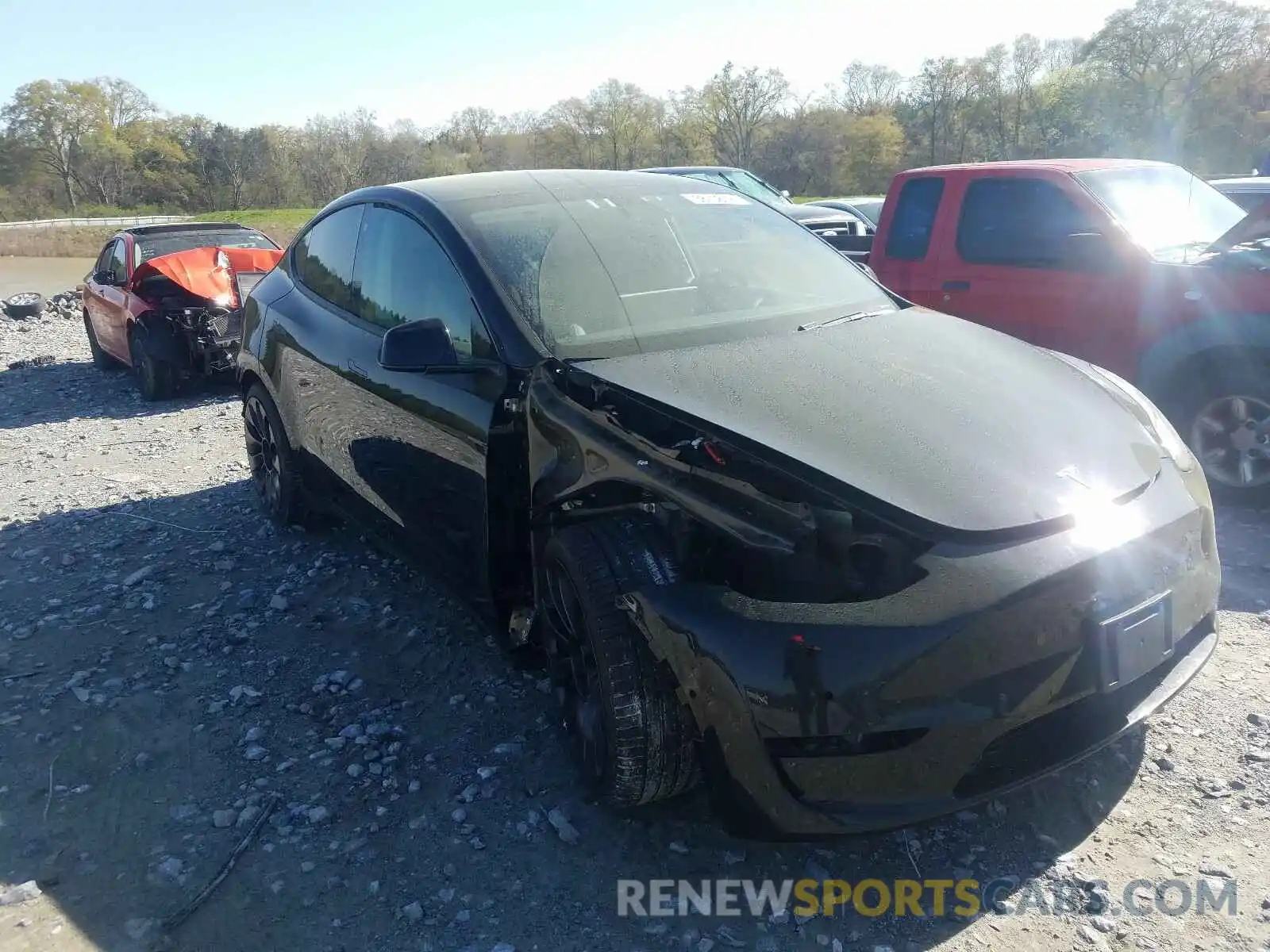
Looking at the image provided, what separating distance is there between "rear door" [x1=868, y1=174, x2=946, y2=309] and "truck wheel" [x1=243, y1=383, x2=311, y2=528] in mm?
3770

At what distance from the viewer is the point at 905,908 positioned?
239 centimetres

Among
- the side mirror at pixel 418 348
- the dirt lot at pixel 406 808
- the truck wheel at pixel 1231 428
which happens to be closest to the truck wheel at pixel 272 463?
the dirt lot at pixel 406 808

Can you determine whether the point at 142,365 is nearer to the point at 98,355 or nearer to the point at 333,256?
the point at 98,355

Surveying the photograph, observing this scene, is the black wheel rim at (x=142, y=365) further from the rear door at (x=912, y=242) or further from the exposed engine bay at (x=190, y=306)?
the rear door at (x=912, y=242)

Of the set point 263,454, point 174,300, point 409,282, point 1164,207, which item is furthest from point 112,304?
point 1164,207

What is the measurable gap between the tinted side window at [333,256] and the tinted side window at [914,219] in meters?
3.68

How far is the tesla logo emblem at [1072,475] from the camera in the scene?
2436mm

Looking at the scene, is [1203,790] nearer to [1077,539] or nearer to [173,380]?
[1077,539]

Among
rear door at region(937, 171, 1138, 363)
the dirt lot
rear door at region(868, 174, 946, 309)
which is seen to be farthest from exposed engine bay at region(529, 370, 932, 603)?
rear door at region(868, 174, 946, 309)

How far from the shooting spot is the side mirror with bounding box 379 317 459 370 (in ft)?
10.4

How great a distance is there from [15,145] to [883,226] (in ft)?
242

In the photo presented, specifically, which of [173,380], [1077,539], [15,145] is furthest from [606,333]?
[15,145]

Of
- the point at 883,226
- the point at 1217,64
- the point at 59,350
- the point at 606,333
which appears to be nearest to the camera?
the point at 606,333

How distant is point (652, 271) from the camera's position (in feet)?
11.5
